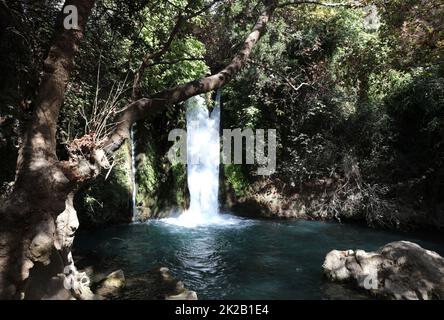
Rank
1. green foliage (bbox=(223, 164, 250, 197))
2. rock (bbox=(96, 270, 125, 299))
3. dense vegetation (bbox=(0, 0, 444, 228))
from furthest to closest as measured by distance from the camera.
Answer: green foliage (bbox=(223, 164, 250, 197)) → dense vegetation (bbox=(0, 0, 444, 228)) → rock (bbox=(96, 270, 125, 299))

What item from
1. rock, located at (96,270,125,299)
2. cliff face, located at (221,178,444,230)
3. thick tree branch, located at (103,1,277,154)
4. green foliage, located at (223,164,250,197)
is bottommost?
rock, located at (96,270,125,299)

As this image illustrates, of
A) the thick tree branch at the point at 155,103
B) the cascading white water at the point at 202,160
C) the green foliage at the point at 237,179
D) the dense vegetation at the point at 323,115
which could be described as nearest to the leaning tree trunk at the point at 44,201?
the thick tree branch at the point at 155,103

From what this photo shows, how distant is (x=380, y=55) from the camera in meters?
12.8

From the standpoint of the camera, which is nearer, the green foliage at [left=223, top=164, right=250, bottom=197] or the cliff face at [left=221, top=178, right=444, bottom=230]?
the cliff face at [left=221, top=178, right=444, bottom=230]

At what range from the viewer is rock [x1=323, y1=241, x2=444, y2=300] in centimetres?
640

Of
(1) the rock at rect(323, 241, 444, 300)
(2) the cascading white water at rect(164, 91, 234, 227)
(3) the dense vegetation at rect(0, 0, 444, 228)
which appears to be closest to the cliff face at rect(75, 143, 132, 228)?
(3) the dense vegetation at rect(0, 0, 444, 228)

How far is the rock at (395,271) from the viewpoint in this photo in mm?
6402

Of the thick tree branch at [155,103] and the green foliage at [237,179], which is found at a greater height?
the thick tree branch at [155,103]

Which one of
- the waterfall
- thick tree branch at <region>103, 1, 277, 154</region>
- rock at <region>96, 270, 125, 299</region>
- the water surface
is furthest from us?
the waterfall

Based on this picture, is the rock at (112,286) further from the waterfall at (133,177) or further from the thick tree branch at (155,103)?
the waterfall at (133,177)

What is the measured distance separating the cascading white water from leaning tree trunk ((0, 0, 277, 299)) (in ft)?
28.4

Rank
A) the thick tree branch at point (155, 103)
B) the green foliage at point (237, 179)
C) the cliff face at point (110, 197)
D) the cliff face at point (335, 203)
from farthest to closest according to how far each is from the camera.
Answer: the green foliage at point (237, 179) < the cliff face at point (335, 203) < the cliff face at point (110, 197) < the thick tree branch at point (155, 103)

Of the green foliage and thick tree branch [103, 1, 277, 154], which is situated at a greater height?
thick tree branch [103, 1, 277, 154]

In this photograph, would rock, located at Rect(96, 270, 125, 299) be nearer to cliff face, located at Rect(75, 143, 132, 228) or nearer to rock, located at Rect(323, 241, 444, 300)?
rock, located at Rect(323, 241, 444, 300)
